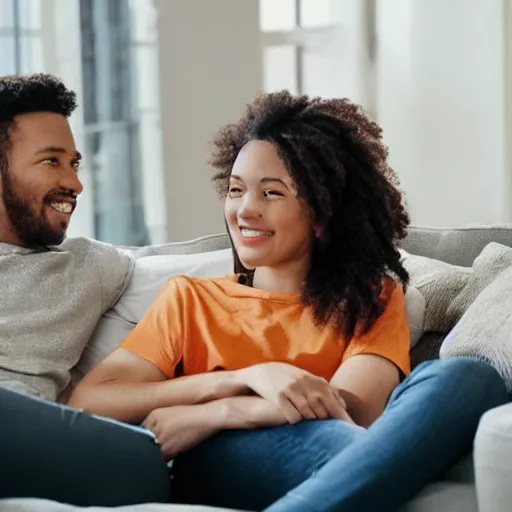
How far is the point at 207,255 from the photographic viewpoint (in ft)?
7.20

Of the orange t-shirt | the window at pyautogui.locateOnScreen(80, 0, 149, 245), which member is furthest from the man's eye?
the window at pyautogui.locateOnScreen(80, 0, 149, 245)

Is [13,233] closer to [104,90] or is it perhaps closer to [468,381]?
[468,381]

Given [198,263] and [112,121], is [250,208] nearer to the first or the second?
[198,263]

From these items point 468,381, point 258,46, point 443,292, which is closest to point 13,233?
point 443,292

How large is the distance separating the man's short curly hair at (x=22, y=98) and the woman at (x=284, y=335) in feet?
1.08

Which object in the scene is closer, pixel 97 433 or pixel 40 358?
pixel 97 433

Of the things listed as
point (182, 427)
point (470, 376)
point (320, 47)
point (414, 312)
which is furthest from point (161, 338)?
point (320, 47)

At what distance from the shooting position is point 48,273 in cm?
197

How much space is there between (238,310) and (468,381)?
486 millimetres

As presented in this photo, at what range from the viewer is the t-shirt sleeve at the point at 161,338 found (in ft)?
6.00

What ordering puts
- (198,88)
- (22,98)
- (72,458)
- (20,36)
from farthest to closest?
1. (198,88)
2. (20,36)
3. (22,98)
4. (72,458)

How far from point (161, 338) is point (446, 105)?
246 cm

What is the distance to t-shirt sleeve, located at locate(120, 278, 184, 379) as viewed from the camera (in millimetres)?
1828

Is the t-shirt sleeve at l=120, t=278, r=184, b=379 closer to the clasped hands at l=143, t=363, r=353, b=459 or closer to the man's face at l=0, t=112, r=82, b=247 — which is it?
the clasped hands at l=143, t=363, r=353, b=459
